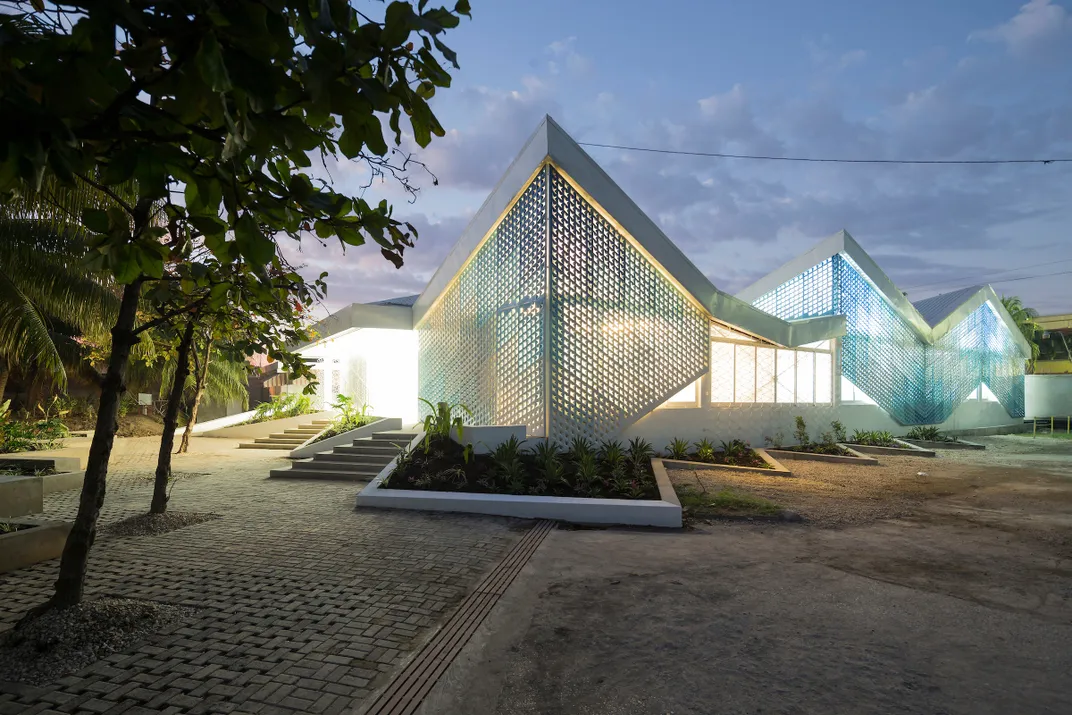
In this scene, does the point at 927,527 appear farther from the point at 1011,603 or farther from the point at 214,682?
the point at 214,682

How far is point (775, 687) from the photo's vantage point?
113 inches

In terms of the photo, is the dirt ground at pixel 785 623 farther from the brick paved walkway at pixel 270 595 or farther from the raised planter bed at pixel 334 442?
the raised planter bed at pixel 334 442

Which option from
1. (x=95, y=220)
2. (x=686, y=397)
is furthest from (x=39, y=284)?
(x=686, y=397)

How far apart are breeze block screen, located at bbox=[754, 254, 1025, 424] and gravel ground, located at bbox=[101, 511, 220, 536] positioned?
14887 millimetres

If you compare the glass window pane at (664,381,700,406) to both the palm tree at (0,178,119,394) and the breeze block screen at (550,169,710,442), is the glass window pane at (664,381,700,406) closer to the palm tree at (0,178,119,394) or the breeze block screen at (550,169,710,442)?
the breeze block screen at (550,169,710,442)

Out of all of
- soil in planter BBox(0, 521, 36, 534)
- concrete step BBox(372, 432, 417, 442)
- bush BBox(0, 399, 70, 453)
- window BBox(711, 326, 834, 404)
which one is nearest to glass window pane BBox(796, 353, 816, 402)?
window BBox(711, 326, 834, 404)

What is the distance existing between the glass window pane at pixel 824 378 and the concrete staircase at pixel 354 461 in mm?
10061

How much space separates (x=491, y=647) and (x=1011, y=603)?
3.59 m

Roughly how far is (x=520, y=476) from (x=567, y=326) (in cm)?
299

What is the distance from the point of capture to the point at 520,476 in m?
7.82

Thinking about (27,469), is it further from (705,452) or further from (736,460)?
(736,460)

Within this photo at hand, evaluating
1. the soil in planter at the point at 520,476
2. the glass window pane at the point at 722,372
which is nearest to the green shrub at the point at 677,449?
the glass window pane at the point at 722,372

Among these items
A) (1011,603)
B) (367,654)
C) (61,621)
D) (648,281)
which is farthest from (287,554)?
(648,281)

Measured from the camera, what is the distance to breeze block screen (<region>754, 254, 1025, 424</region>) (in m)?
16.0
